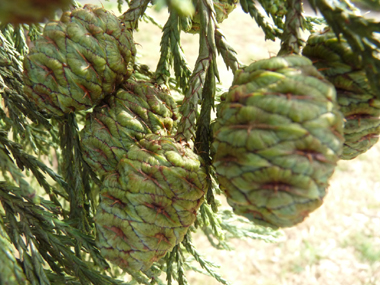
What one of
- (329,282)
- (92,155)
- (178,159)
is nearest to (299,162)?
(178,159)

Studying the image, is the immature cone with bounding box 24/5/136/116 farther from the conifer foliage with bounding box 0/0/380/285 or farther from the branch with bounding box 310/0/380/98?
the branch with bounding box 310/0/380/98

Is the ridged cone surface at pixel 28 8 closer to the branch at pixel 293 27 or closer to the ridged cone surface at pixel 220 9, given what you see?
the branch at pixel 293 27

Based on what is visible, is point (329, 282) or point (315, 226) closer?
point (329, 282)

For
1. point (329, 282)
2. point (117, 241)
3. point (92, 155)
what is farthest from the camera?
point (329, 282)

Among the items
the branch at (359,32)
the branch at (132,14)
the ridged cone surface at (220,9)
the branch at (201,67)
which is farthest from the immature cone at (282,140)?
the ridged cone surface at (220,9)

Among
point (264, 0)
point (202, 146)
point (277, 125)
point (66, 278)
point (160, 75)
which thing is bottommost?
point (66, 278)

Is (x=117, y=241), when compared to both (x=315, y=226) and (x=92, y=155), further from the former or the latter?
(x=315, y=226)
